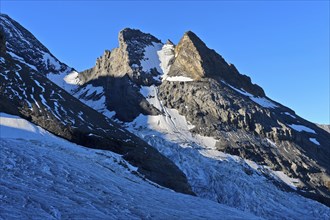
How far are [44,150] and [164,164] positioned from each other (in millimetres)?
25763

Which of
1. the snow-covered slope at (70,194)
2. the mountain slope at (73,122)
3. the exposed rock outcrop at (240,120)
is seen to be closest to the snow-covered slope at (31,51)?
the exposed rock outcrop at (240,120)

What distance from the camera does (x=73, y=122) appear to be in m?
67.1

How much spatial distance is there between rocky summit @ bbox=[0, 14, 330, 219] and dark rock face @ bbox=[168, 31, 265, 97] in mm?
426

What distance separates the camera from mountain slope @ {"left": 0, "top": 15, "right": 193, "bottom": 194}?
6178 cm

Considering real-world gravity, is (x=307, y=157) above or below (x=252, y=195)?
above

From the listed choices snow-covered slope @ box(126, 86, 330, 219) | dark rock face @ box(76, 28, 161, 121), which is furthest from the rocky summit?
dark rock face @ box(76, 28, 161, 121)

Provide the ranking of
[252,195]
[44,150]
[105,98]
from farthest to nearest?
[105,98] → [252,195] → [44,150]

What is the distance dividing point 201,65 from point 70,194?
10266cm

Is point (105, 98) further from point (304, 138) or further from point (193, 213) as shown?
point (193, 213)

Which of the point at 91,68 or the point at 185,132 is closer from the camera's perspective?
the point at 185,132

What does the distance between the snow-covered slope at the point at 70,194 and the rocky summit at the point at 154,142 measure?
0.13 m

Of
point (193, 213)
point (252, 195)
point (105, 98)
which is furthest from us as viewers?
point (105, 98)

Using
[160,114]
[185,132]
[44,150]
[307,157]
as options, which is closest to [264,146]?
[307,157]

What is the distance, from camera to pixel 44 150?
1703 inches
